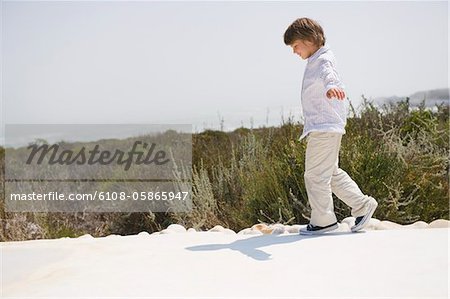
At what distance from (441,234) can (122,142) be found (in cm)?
697

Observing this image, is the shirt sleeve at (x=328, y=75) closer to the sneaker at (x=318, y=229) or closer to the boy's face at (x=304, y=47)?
the boy's face at (x=304, y=47)

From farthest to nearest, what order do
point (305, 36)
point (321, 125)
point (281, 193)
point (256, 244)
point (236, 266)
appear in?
point (281, 193) → point (305, 36) → point (321, 125) → point (256, 244) → point (236, 266)

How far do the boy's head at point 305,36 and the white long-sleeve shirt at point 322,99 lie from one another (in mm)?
62

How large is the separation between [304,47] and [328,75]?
287 millimetres

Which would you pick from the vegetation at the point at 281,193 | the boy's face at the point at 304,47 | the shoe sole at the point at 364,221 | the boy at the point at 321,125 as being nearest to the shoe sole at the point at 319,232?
the boy at the point at 321,125

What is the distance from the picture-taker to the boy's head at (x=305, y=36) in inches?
165

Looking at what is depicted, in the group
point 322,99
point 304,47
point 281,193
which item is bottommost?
point 281,193

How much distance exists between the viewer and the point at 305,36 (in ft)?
13.7

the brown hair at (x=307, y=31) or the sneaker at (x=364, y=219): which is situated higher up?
the brown hair at (x=307, y=31)

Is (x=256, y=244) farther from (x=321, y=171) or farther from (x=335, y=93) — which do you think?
(x=335, y=93)

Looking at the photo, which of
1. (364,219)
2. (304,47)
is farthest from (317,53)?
(364,219)

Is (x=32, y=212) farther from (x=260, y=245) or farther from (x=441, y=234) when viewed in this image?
(x=441, y=234)

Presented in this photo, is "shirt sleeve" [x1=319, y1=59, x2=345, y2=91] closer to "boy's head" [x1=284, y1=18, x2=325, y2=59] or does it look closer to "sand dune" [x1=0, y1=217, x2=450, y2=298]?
"boy's head" [x1=284, y1=18, x2=325, y2=59]

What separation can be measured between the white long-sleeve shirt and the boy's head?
6 centimetres
